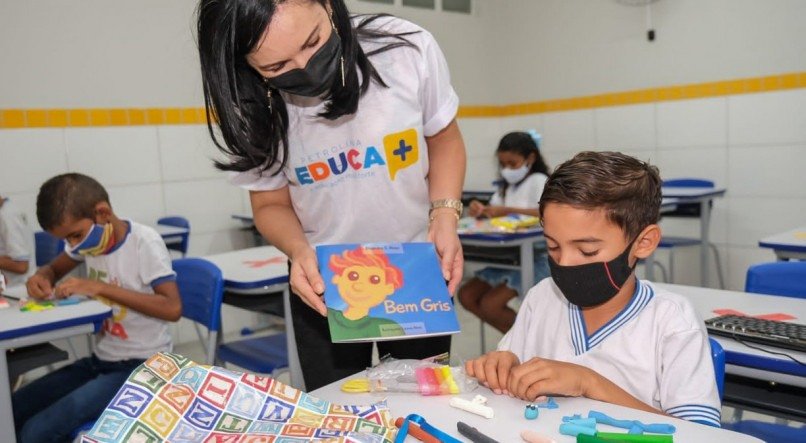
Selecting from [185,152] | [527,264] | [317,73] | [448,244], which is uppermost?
[317,73]

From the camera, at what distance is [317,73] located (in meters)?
1.29

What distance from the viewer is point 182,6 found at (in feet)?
15.4

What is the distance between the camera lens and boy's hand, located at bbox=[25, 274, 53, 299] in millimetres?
2466

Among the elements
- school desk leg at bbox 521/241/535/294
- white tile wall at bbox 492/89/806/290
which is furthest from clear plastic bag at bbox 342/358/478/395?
white tile wall at bbox 492/89/806/290

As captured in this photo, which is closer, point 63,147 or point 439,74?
point 439,74

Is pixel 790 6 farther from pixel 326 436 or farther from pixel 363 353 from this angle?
pixel 326 436

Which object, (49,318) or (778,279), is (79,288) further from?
(778,279)

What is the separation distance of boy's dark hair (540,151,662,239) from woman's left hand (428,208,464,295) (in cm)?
19

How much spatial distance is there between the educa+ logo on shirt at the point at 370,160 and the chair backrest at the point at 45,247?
309 centimetres

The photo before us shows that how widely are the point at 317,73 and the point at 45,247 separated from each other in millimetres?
3389

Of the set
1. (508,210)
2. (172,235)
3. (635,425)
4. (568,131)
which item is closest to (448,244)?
(635,425)

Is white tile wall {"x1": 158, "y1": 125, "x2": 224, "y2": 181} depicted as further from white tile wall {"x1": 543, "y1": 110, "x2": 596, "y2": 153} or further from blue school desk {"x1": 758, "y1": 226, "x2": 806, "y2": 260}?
blue school desk {"x1": 758, "y1": 226, "x2": 806, "y2": 260}

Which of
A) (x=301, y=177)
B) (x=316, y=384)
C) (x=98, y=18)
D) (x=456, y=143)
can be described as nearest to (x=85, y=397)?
(x=316, y=384)

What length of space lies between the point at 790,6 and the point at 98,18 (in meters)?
4.55
